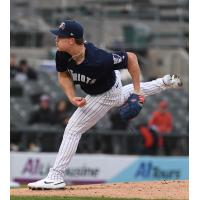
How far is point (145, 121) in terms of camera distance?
17.8m

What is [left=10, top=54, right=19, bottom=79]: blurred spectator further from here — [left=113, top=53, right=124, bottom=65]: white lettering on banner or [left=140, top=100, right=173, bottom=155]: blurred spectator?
[left=113, top=53, right=124, bottom=65]: white lettering on banner

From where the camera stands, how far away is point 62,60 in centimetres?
807

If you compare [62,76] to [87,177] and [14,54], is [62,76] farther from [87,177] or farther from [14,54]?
[14,54]

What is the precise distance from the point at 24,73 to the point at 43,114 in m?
2.28

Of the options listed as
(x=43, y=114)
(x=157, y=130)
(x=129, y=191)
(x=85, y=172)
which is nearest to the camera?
(x=129, y=191)

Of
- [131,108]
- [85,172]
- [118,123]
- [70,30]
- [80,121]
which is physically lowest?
[85,172]

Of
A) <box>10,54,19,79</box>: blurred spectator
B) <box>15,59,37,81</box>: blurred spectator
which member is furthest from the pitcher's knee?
<box>15,59,37,81</box>: blurred spectator

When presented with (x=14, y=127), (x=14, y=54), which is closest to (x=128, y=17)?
(x=14, y=54)

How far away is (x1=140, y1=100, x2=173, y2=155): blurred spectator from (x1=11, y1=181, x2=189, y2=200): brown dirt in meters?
7.29

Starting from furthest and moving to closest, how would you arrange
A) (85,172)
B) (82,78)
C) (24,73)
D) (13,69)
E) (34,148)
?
1. (24,73)
2. (13,69)
3. (34,148)
4. (85,172)
5. (82,78)

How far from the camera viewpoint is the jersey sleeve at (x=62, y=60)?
803cm

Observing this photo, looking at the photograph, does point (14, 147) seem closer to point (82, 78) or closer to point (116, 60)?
point (82, 78)

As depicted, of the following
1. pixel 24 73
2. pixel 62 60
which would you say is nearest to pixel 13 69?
pixel 24 73

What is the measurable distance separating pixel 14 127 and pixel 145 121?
9.97 ft
